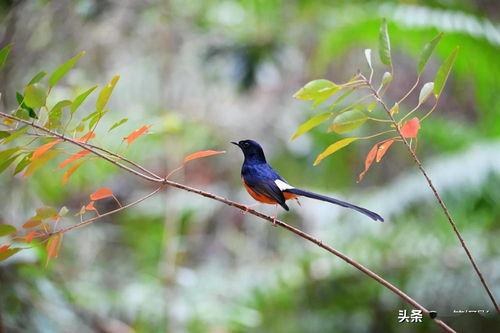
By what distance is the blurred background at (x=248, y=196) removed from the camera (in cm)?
222

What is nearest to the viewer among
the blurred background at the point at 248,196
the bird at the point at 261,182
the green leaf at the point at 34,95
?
the green leaf at the point at 34,95

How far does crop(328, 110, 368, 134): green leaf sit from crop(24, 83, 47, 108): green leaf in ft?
1.07

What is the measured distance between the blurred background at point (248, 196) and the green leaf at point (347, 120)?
1279 mm

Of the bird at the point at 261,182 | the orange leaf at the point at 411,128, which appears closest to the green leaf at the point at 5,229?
the bird at the point at 261,182

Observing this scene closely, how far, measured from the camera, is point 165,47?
7.56ft

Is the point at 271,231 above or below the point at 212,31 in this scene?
below

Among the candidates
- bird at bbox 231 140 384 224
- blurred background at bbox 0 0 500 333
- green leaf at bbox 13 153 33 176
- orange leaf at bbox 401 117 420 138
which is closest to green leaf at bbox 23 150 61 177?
green leaf at bbox 13 153 33 176

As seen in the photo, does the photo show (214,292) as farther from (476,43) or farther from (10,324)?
(476,43)

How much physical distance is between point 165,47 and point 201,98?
80.0 inches

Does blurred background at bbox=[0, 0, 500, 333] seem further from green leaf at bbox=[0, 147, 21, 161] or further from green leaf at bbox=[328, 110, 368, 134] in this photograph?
green leaf at bbox=[328, 110, 368, 134]

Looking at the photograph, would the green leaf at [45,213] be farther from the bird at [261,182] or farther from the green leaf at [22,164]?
the bird at [261,182]

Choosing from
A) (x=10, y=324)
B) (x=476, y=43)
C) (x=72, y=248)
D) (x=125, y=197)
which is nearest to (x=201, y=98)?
(x=125, y=197)

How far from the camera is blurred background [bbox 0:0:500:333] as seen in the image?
2.22 metres

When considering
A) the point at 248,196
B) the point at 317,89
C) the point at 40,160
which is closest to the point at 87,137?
the point at 40,160
